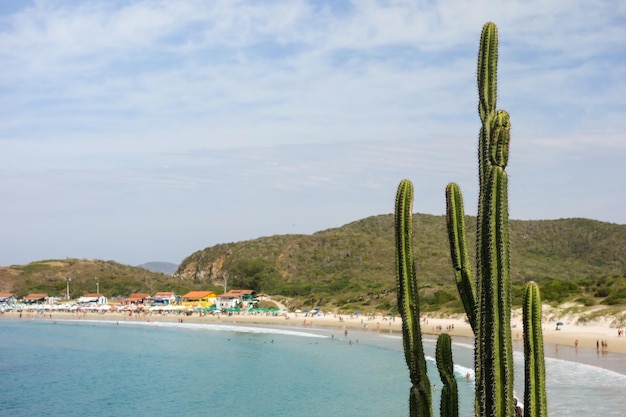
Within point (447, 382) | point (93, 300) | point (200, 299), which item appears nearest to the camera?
point (447, 382)

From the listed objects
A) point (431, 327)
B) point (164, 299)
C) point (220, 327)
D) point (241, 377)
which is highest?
point (164, 299)

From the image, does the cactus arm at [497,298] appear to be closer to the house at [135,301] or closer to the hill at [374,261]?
the hill at [374,261]

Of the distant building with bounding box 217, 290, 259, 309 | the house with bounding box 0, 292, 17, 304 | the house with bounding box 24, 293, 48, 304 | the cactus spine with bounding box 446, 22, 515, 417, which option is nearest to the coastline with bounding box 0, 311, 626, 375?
the distant building with bounding box 217, 290, 259, 309

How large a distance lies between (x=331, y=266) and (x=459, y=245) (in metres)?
127

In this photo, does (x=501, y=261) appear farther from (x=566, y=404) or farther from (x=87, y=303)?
(x=87, y=303)

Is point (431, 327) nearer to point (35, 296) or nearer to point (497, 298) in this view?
point (497, 298)

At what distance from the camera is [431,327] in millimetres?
68562

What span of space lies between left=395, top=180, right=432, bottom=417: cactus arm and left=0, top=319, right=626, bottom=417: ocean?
20.2m

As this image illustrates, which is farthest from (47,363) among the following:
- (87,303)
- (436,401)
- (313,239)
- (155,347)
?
(313,239)

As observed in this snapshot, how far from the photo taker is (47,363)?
188ft

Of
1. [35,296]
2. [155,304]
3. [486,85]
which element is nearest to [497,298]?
[486,85]

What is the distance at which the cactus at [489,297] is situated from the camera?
9.13 metres

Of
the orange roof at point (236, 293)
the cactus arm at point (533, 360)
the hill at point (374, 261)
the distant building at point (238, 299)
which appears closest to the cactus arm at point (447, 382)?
the cactus arm at point (533, 360)

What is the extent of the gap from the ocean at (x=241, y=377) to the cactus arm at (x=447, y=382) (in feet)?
64.1
